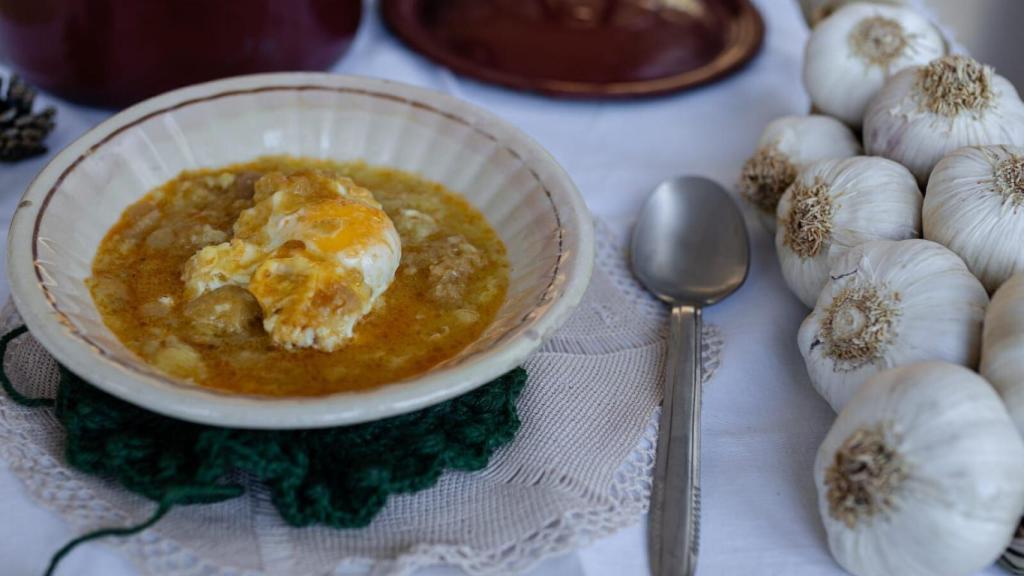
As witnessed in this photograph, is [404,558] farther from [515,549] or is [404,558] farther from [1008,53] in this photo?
[1008,53]

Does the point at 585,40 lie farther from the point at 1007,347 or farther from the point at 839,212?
the point at 1007,347

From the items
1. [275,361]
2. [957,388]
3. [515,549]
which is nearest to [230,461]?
[275,361]

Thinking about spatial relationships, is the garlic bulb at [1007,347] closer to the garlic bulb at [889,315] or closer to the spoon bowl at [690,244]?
the garlic bulb at [889,315]

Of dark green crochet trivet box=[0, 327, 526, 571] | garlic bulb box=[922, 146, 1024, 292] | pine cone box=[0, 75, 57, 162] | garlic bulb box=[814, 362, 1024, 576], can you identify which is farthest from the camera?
pine cone box=[0, 75, 57, 162]

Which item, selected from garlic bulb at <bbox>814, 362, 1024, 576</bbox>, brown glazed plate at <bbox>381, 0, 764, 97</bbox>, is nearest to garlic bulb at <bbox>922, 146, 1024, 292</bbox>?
garlic bulb at <bbox>814, 362, 1024, 576</bbox>

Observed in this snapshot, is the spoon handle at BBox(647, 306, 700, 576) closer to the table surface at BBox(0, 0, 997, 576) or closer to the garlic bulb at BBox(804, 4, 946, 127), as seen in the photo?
the table surface at BBox(0, 0, 997, 576)

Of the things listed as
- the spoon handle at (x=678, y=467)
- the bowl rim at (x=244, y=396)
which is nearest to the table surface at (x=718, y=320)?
the spoon handle at (x=678, y=467)
